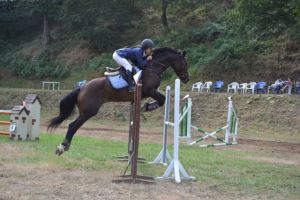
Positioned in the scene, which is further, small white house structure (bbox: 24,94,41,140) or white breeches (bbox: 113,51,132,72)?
small white house structure (bbox: 24,94,41,140)

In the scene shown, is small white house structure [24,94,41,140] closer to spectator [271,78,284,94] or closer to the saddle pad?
the saddle pad

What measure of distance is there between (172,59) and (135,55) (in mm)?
1117

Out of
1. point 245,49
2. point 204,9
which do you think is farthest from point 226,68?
point 204,9

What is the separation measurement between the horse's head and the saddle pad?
941 mm

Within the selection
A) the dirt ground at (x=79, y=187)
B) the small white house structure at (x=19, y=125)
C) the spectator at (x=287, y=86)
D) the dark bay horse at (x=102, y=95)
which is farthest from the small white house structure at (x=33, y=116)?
the spectator at (x=287, y=86)

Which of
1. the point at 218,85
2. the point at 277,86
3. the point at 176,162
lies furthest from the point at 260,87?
the point at 176,162

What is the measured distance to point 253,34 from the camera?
2911 centimetres

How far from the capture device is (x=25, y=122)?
15203mm

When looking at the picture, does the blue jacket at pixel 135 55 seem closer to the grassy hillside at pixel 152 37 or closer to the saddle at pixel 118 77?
the saddle at pixel 118 77

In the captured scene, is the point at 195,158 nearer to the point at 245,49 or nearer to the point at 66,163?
the point at 66,163

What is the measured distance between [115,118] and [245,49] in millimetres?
Answer: 9730

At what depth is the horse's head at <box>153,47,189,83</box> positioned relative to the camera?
10.8m

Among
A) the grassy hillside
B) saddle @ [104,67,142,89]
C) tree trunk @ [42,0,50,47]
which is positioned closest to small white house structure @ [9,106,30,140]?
saddle @ [104,67,142,89]

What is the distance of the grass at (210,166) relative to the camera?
841cm
